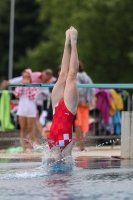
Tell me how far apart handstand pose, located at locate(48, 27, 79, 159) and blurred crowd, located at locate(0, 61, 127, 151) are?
423 centimetres

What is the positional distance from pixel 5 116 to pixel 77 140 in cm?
223

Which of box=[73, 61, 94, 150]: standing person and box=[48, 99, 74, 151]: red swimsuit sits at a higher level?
box=[73, 61, 94, 150]: standing person

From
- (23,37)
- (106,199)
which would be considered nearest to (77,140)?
(106,199)

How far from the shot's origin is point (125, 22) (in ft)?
140

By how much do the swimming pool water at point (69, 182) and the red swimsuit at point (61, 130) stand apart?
0.34 metres

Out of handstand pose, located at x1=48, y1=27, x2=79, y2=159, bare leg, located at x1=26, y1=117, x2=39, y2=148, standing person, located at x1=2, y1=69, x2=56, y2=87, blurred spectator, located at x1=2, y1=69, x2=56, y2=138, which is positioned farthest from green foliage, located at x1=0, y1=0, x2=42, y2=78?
handstand pose, located at x1=48, y1=27, x2=79, y2=159

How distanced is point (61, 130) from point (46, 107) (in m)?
9.95

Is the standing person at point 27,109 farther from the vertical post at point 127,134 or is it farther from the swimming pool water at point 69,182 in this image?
the swimming pool water at point 69,182

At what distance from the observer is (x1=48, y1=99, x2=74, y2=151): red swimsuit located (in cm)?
1071

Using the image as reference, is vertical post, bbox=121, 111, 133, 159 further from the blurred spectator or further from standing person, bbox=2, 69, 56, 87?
standing person, bbox=2, 69, 56, 87

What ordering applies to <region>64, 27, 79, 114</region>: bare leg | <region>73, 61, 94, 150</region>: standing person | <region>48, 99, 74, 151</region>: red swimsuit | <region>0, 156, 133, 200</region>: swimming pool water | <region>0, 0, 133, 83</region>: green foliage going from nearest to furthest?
<region>0, 156, 133, 200</region>: swimming pool water < <region>48, 99, 74, 151</region>: red swimsuit < <region>64, 27, 79, 114</region>: bare leg < <region>73, 61, 94, 150</region>: standing person < <region>0, 0, 133, 83</region>: green foliage

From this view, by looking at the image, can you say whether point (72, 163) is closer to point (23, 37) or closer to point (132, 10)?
point (132, 10)

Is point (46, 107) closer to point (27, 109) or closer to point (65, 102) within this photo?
point (27, 109)

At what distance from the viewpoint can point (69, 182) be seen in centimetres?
901
